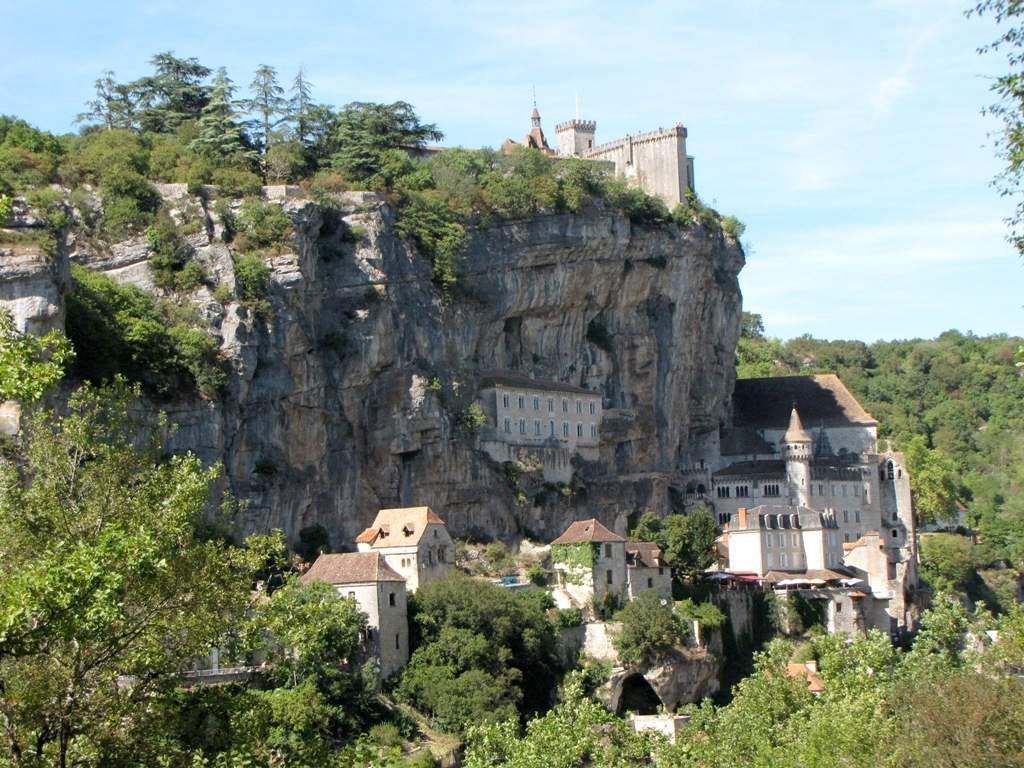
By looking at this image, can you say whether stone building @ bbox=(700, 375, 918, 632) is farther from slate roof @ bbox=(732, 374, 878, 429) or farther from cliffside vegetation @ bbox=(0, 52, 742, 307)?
cliffside vegetation @ bbox=(0, 52, 742, 307)

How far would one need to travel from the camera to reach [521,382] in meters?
86.2

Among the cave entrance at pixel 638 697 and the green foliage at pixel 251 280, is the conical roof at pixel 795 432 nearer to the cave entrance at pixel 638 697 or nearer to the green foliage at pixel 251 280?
the cave entrance at pixel 638 697

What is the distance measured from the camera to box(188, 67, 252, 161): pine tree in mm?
84375

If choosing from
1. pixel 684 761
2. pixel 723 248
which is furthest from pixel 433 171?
pixel 684 761

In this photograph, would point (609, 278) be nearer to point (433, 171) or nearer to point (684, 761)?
point (433, 171)

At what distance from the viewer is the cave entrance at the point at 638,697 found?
73938 mm

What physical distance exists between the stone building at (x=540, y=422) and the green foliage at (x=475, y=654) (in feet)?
45.1

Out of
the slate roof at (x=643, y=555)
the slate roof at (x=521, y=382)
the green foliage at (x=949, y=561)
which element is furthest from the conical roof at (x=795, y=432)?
the slate roof at (x=643, y=555)

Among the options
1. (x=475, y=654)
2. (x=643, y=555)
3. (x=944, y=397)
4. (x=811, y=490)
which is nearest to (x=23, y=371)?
(x=475, y=654)

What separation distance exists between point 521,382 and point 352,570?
70.9 feet

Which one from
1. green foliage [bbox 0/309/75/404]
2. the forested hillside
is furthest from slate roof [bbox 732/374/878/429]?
green foliage [bbox 0/309/75/404]

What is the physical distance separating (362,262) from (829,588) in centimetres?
2824

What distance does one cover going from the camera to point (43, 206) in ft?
230

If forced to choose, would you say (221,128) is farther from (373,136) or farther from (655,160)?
(655,160)
